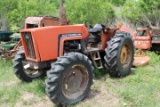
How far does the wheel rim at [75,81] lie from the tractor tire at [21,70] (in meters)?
1.53

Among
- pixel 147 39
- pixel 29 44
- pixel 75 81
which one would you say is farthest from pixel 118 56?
pixel 147 39

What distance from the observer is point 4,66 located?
955cm

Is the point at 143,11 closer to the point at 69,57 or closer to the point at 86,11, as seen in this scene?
the point at 86,11

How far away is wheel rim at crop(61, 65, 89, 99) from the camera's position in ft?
17.4

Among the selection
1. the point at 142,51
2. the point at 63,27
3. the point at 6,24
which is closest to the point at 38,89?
the point at 63,27

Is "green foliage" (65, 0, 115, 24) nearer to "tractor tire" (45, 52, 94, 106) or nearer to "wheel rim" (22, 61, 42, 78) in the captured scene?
"wheel rim" (22, 61, 42, 78)

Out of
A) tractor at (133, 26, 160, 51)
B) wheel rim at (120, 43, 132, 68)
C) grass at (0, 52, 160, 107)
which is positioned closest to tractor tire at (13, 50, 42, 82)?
grass at (0, 52, 160, 107)

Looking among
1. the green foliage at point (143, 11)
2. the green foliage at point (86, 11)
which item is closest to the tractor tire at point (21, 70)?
the green foliage at point (86, 11)

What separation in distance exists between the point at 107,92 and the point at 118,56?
1.11 metres

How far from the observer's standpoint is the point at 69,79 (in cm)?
538

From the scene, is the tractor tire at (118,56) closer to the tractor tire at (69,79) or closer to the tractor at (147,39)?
the tractor tire at (69,79)

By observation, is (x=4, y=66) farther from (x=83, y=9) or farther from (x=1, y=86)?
(x=83, y=9)

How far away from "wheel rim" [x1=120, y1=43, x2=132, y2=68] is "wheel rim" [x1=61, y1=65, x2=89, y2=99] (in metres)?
1.78

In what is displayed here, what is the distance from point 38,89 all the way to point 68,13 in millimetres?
14078
